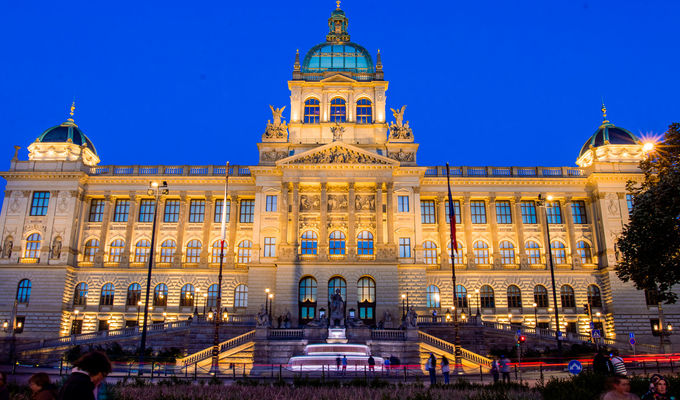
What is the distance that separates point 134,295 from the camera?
202 feet

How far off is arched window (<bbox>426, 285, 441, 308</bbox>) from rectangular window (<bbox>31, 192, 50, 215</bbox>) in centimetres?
4512

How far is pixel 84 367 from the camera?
723 cm

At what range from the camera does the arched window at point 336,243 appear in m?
59.7

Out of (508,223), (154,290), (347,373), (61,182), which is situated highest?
A: (61,182)

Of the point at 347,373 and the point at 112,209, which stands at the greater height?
the point at 112,209

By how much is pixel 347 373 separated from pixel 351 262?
28.2m

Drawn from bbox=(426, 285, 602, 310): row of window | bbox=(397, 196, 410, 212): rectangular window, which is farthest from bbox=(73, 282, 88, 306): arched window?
bbox=(426, 285, 602, 310): row of window

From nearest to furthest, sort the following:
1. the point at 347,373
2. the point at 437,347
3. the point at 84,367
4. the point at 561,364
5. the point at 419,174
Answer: the point at 84,367 → the point at 347,373 → the point at 561,364 → the point at 437,347 → the point at 419,174

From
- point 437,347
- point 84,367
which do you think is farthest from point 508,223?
point 84,367

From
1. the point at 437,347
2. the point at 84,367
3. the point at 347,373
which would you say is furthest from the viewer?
the point at 437,347

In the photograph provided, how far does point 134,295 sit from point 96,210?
11.9 metres

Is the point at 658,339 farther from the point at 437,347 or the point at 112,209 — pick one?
the point at 112,209

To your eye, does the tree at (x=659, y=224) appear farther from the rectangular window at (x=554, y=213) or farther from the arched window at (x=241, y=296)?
the arched window at (x=241, y=296)

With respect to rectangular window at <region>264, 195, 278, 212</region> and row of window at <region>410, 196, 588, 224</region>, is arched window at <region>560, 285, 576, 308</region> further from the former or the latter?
rectangular window at <region>264, 195, 278, 212</region>
